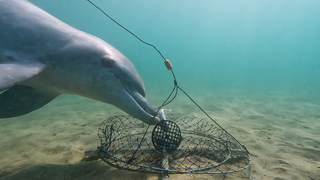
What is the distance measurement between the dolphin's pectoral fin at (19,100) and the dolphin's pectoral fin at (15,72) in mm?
709

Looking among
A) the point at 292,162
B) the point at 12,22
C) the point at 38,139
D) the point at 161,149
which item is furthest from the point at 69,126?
the point at 292,162

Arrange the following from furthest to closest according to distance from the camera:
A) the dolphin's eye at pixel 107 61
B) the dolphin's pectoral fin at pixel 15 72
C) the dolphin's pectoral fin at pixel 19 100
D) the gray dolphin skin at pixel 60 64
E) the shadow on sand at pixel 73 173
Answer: the dolphin's pectoral fin at pixel 19 100, the dolphin's eye at pixel 107 61, the gray dolphin skin at pixel 60 64, the shadow on sand at pixel 73 173, the dolphin's pectoral fin at pixel 15 72

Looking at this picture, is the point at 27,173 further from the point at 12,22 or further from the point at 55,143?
the point at 12,22

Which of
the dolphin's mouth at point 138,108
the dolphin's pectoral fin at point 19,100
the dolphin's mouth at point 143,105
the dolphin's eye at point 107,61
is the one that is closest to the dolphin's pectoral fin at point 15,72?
the dolphin's pectoral fin at point 19,100

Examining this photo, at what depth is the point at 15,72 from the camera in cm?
208

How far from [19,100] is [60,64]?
1045 mm

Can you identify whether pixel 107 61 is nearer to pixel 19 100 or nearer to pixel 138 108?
pixel 138 108

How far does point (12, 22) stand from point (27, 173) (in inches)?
93.2

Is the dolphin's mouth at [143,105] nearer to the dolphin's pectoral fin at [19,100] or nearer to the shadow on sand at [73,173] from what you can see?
the shadow on sand at [73,173]

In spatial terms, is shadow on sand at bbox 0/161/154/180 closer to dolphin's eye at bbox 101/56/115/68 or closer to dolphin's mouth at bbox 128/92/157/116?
dolphin's mouth at bbox 128/92/157/116

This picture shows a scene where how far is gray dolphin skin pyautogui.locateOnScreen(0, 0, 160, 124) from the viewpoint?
97.2 inches

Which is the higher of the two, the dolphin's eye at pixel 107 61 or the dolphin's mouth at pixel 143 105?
the dolphin's eye at pixel 107 61

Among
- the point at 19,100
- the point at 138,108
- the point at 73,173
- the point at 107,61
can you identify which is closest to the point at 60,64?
the point at 107,61

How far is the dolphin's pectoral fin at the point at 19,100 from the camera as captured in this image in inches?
107
